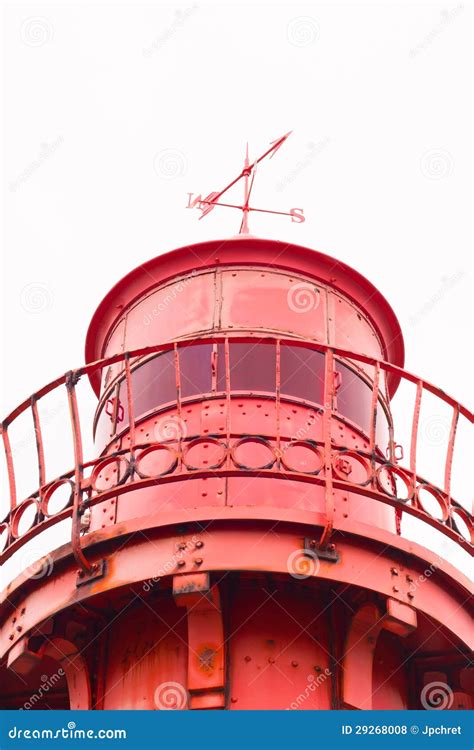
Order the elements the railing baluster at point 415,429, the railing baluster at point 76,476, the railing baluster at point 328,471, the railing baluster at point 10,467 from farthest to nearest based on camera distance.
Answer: the railing baluster at point 10,467 < the railing baluster at point 415,429 < the railing baluster at point 76,476 < the railing baluster at point 328,471

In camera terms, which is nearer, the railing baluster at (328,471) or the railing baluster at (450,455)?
the railing baluster at (328,471)

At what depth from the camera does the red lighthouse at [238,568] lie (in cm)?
816

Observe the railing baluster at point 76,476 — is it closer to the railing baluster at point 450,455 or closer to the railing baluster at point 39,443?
the railing baluster at point 39,443

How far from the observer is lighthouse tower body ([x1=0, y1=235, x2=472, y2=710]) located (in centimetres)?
815

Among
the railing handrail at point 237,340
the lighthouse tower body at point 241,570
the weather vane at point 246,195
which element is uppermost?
the weather vane at point 246,195

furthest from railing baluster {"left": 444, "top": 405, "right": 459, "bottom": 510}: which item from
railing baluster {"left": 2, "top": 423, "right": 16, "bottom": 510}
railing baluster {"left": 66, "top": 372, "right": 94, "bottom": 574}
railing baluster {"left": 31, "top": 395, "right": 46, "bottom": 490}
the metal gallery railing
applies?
railing baluster {"left": 2, "top": 423, "right": 16, "bottom": 510}

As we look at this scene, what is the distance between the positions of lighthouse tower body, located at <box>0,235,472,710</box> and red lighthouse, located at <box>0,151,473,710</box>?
0.05ft

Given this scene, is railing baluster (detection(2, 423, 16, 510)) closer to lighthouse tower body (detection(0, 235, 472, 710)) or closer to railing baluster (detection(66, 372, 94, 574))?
lighthouse tower body (detection(0, 235, 472, 710))

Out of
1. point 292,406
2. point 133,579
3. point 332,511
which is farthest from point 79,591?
point 292,406

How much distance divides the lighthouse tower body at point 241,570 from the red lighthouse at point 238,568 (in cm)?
1

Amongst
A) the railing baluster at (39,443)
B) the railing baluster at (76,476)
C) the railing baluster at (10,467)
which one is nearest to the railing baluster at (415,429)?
the railing baluster at (76,476)

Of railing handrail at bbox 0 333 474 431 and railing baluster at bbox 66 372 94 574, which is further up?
railing handrail at bbox 0 333 474 431

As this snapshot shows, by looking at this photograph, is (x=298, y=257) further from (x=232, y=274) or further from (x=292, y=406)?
(x=292, y=406)

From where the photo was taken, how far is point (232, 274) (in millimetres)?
11078
